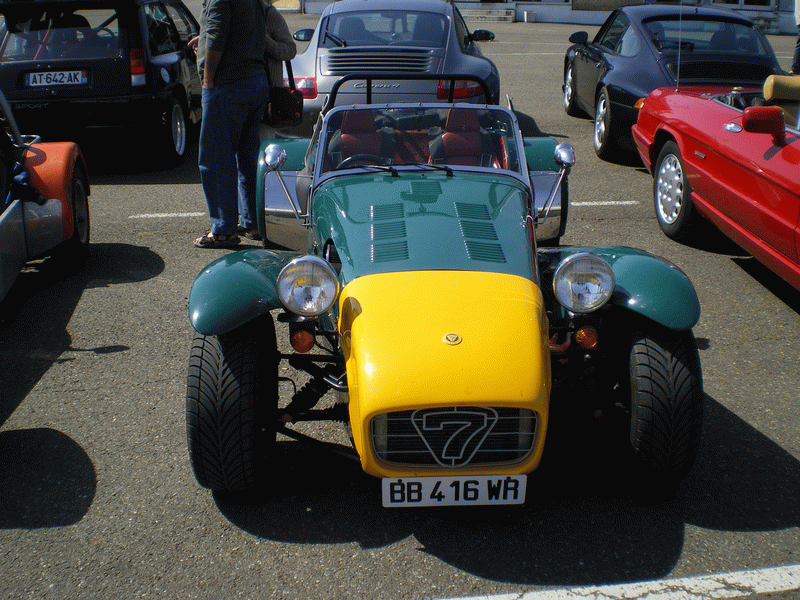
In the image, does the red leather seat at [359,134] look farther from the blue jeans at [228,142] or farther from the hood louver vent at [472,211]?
the blue jeans at [228,142]

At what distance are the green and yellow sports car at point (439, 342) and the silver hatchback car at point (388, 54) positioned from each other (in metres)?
3.85

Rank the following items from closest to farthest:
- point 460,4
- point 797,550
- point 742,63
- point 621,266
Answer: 1. point 797,550
2. point 621,266
3. point 742,63
4. point 460,4

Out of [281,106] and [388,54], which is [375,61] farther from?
[281,106]

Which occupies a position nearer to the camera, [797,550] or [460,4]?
[797,550]

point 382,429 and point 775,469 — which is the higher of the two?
point 382,429

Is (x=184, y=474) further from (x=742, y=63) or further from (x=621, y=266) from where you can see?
(x=742, y=63)

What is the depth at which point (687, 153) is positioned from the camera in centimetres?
618

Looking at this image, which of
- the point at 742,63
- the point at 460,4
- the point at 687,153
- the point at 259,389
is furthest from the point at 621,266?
the point at 460,4

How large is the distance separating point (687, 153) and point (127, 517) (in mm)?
4818

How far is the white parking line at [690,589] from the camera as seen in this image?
283 cm

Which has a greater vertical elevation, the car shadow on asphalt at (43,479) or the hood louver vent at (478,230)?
the hood louver vent at (478,230)

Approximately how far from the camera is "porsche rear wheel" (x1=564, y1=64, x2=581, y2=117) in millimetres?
10881

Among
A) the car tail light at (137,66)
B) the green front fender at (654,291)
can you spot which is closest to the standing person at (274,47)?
the car tail light at (137,66)

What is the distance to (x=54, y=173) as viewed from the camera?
221 inches
